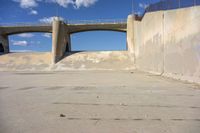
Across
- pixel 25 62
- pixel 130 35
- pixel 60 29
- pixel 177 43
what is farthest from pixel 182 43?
pixel 60 29

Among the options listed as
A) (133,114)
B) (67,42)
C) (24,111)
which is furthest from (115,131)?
(67,42)

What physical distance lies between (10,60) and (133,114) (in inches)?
1639

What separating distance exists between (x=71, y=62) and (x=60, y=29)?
8.30 m

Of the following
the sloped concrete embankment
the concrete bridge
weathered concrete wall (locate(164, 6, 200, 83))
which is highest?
the concrete bridge

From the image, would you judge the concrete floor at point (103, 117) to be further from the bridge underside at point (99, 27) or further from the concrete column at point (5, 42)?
the concrete column at point (5, 42)

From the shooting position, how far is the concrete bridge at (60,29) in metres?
45.7

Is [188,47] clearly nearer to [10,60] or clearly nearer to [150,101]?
[150,101]

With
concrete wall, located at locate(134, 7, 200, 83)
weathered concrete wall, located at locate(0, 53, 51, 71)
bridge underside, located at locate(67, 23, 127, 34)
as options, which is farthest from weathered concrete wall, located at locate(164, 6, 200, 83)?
bridge underside, located at locate(67, 23, 127, 34)

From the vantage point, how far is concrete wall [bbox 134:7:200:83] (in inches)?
491

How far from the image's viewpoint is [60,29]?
4638 centimetres

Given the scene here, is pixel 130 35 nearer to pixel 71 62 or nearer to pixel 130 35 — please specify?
pixel 130 35

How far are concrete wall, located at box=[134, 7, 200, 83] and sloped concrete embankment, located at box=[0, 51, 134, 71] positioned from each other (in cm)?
1532

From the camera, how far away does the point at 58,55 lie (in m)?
44.3

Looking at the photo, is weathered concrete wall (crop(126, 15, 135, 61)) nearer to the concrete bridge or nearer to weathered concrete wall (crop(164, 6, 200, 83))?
the concrete bridge
